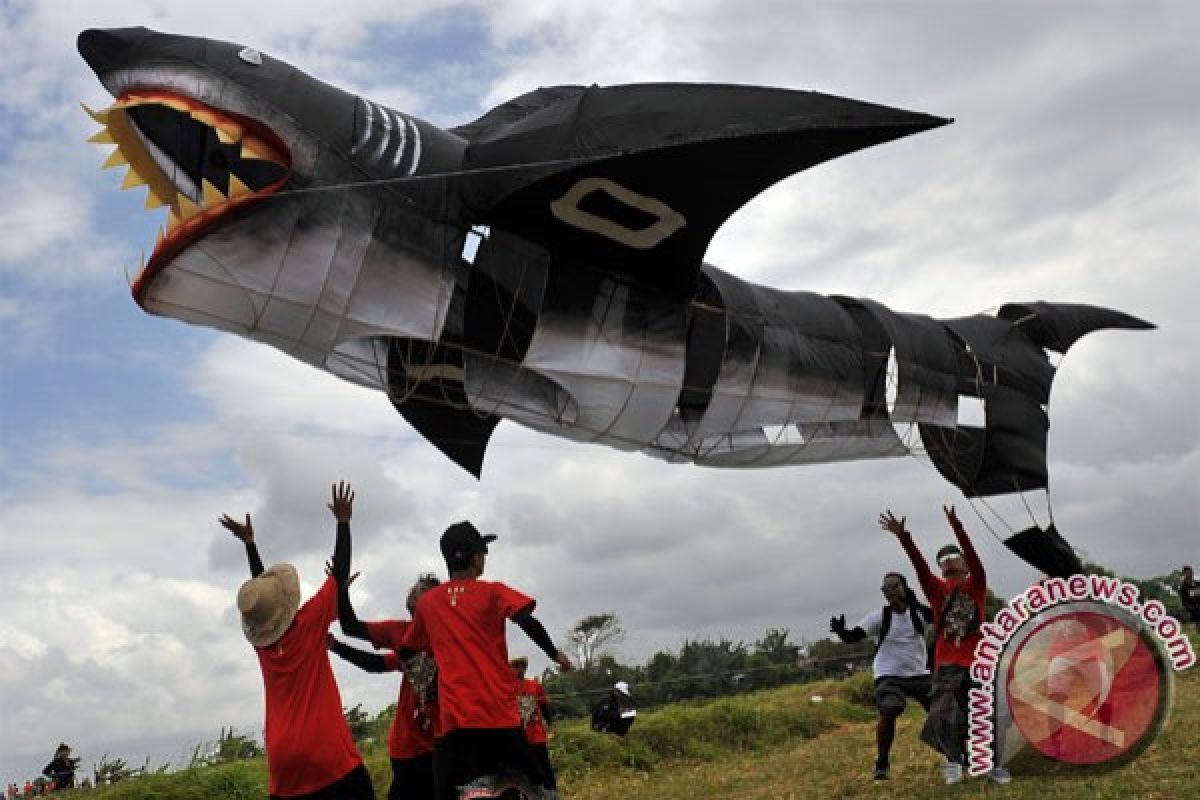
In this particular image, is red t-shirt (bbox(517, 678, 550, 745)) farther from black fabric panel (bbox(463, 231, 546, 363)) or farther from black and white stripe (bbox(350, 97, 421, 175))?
black and white stripe (bbox(350, 97, 421, 175))

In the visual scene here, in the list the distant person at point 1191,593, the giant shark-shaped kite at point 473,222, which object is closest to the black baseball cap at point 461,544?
the giant shark-shaped kite at point 473,222

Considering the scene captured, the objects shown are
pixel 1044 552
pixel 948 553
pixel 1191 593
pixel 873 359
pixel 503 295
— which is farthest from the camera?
pixel 1191 593

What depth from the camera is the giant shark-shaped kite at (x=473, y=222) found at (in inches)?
330

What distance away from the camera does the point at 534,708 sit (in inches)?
316

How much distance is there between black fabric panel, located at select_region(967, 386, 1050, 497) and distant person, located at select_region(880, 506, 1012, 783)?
12.9 ft

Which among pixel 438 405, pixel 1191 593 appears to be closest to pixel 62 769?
pixel 438 405

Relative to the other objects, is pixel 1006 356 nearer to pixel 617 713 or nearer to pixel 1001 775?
pixel 1001 775

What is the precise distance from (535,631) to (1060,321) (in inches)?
391

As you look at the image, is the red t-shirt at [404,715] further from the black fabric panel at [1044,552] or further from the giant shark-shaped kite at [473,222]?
the black fabric panel at [1044,552]

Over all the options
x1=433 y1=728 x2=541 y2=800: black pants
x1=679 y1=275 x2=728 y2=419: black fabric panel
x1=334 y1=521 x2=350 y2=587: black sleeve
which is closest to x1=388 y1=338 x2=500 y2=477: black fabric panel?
x1=679 y1=275 x2=728 y2=419: black fabric panel

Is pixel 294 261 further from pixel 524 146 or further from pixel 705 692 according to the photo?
pixel 705 692

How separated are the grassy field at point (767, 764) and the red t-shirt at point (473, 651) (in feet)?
12.7

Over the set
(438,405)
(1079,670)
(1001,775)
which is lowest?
(1001,775)

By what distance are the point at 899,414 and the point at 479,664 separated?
24.1ft
